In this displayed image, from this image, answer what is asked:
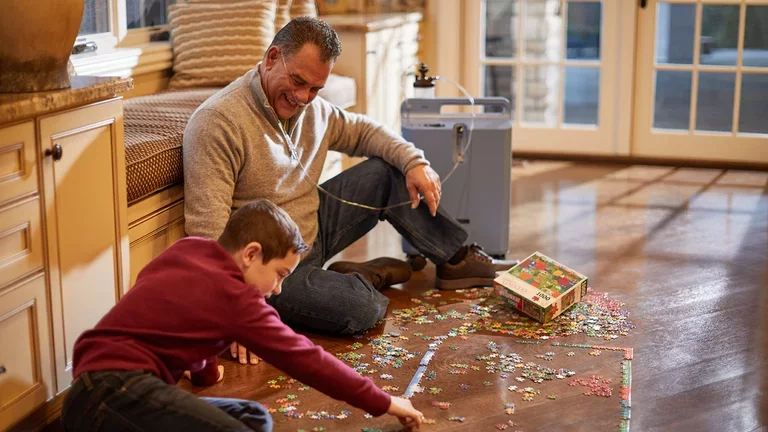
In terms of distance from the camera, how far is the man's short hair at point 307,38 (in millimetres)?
2416

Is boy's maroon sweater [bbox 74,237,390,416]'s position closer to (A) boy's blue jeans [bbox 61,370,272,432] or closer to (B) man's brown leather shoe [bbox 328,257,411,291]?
(A) boy's blue jeans [bbox 61,370,272,432]

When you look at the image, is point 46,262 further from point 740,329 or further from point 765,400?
point 740,329

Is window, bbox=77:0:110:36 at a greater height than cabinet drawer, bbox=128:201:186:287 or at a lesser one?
greater

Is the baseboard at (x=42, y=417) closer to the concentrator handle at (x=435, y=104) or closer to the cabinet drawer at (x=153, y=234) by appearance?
the cabinet drawer at (x=153, y=234)

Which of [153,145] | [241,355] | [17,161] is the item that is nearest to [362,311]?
[241,355]

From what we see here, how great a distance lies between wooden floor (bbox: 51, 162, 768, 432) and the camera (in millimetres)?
2148

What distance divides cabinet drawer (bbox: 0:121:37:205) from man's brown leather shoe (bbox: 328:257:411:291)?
4.00 ft

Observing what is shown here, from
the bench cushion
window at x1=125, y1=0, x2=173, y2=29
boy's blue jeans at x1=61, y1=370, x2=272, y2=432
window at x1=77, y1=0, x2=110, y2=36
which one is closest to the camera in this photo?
boy's blue jeans at x1=61, y1=370, x2=272, y2=432

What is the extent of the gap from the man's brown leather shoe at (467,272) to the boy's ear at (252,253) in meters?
1.32

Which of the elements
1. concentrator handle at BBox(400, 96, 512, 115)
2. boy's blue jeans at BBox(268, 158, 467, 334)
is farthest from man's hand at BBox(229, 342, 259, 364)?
concentrator handle at BBox(400, 96, 512, 115)

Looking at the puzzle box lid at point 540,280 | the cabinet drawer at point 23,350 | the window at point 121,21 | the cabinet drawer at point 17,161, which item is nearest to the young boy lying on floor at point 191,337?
the cabinet drawer at point 23,350

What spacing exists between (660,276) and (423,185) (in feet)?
3.03

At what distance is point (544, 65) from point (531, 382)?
3071mm

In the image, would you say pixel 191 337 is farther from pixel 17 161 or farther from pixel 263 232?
pixel 17 161
